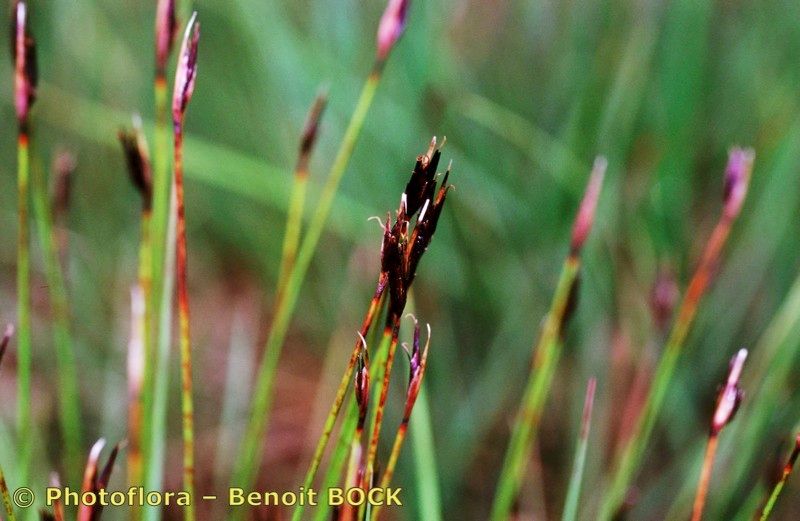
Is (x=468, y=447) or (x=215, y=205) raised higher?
(x=215, y=205)

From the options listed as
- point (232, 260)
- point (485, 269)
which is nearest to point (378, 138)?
point (485, 269)

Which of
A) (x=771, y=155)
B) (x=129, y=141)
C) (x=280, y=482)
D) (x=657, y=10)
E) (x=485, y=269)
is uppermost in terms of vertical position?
(x=657, y=10)

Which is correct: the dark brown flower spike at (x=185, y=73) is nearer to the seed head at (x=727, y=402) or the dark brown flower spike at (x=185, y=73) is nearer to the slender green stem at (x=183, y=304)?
the slender green stem at (x=183, y=304)

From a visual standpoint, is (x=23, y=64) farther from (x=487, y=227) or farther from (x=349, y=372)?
(x=487, y=227)

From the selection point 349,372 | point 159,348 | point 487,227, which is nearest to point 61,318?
point 159,348

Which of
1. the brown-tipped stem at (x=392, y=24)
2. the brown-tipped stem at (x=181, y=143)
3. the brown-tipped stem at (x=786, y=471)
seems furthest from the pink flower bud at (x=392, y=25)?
the brown-tipped stem at (x=786, y=471)

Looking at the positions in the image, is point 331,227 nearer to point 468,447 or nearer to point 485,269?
point 485,269

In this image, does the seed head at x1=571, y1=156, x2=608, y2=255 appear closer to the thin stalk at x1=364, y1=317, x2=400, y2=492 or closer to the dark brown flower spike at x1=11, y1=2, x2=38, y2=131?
the thin stalk at x1=364, y1=317, x2=400, y2=492
